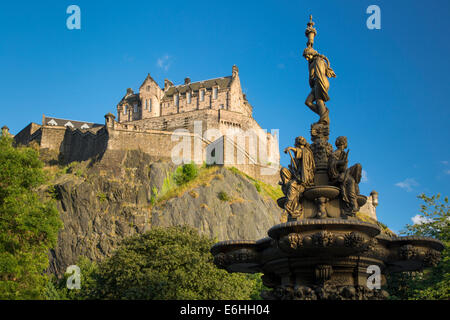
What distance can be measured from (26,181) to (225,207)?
3182 centimetres

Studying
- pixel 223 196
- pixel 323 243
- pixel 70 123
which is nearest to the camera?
pixel 323 243

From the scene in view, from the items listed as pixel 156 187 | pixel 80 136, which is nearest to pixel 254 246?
pixel 156 187

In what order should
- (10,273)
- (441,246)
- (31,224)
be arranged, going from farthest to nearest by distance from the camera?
1. (31,224)
2. (10,273)
3. (441,246)

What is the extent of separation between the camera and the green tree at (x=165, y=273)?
85.4ft

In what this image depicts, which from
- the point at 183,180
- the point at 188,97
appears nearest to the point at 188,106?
the point at 188,97

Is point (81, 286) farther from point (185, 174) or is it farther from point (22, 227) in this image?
point (185, 174)

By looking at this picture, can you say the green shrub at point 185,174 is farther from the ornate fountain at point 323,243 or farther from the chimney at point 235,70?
the ornate fountain at point 323,243

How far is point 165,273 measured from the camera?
2742 cm

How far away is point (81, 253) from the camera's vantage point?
49.5m

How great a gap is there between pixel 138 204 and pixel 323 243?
4728 cm

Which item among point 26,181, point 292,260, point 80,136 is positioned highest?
point 80,136

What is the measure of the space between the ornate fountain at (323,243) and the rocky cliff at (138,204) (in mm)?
39818

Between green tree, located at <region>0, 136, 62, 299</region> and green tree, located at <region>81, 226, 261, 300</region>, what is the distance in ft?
15.9
